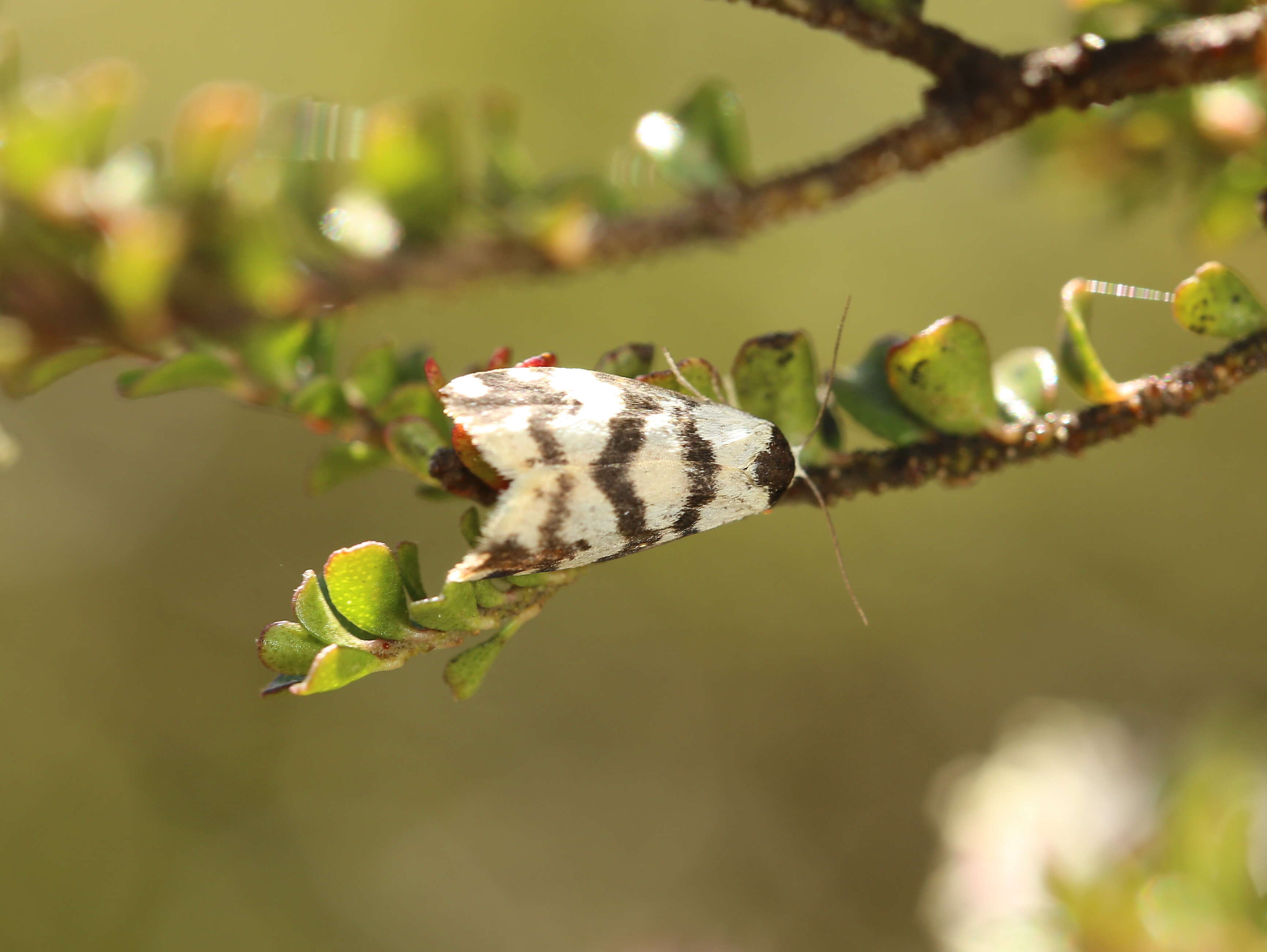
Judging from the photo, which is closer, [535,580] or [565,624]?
[535,580]

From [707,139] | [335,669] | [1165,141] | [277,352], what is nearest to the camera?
[335,669]

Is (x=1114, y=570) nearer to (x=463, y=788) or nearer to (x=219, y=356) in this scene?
(x=463, y=788)

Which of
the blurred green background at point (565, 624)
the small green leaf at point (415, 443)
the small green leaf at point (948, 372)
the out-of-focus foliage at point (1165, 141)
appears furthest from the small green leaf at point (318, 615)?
the blurred green background at point (565, 624)

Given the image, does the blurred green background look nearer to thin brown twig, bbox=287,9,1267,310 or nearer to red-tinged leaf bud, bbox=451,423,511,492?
thin brown twig, bbox=287,9,1267,310

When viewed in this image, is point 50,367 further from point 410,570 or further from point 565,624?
point 565,624

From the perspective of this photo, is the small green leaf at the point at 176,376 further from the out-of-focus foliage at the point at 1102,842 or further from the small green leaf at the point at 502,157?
the out-of-focus foliage at the point at 1102,842

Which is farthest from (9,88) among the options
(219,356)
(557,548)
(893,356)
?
(893,356)

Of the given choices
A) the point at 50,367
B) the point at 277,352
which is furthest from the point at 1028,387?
the point at 50,367

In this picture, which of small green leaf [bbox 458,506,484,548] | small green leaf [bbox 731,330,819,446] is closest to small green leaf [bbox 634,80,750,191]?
small green leaf [bbox 731,330,819,446]
